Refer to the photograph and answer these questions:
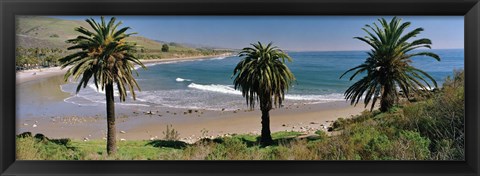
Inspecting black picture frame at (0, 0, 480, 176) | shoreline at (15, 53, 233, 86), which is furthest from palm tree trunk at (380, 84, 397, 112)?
shoreline at (15, 53, 233, 86)

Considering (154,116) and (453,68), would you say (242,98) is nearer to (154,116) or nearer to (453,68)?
(154,116)

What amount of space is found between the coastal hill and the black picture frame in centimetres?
21

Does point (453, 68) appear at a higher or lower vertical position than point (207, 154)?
higher

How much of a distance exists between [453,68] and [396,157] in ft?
3.57

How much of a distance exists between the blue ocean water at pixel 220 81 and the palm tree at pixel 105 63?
110 millimetres

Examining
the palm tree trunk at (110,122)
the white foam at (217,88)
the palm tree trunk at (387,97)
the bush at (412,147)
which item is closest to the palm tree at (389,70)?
the palm tree trunk at (387,97)

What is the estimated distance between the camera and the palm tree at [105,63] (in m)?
4.69

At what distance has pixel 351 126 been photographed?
198 inches

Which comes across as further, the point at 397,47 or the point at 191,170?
the point at 397,47

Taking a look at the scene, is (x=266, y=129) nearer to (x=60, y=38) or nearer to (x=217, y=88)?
(x=217, y=88)
